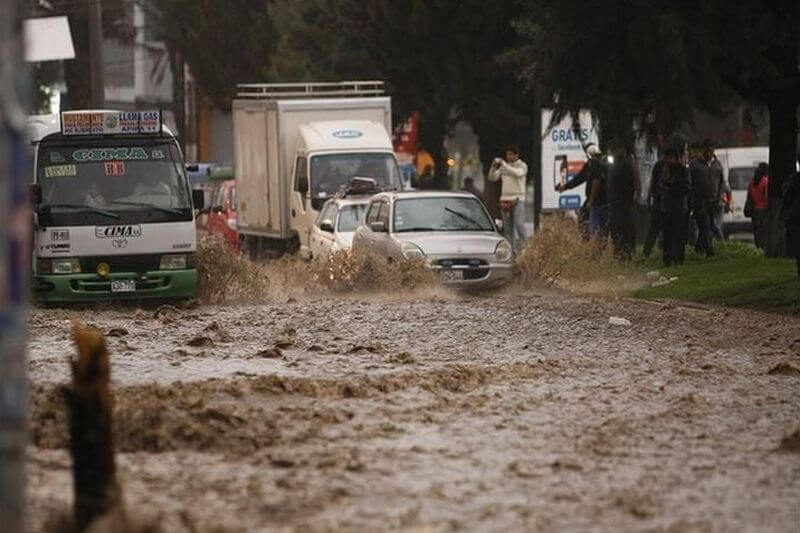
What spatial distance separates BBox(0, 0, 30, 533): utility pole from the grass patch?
Answer: 15.7 metres

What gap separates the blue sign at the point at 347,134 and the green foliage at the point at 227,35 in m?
28.3

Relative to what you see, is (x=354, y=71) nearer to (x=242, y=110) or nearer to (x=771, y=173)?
(x=242, y=110)

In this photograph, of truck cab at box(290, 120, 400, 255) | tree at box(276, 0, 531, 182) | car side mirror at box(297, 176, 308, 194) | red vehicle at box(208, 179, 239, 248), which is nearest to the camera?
truck cab at box(290, 120, 400, 255)

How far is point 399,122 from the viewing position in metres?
48.2

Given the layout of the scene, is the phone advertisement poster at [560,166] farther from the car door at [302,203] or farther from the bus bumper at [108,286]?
the bus bumper at [108,286]

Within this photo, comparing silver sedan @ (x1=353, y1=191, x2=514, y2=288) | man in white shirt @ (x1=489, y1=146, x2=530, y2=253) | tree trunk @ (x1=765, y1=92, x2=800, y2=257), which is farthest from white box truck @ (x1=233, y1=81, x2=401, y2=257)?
tree trunk @ (x1=765, y1=92, x2=800, y2=257)

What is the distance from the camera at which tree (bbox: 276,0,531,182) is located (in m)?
42.2

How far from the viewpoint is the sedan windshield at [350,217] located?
30094 mm

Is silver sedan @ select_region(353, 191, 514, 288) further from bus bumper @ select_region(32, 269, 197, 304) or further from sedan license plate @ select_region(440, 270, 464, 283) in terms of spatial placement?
bus bumper @ select_region(32, 269, 197, 304)

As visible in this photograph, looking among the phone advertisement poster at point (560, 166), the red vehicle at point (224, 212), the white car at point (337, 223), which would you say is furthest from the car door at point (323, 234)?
the red vehicle at point (224, 212)

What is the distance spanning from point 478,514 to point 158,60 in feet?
232

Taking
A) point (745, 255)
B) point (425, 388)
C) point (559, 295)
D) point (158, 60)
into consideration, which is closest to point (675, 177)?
point (745, 255)

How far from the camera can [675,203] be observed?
95.0 ft

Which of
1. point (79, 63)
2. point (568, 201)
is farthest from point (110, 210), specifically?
point (79, 63)
